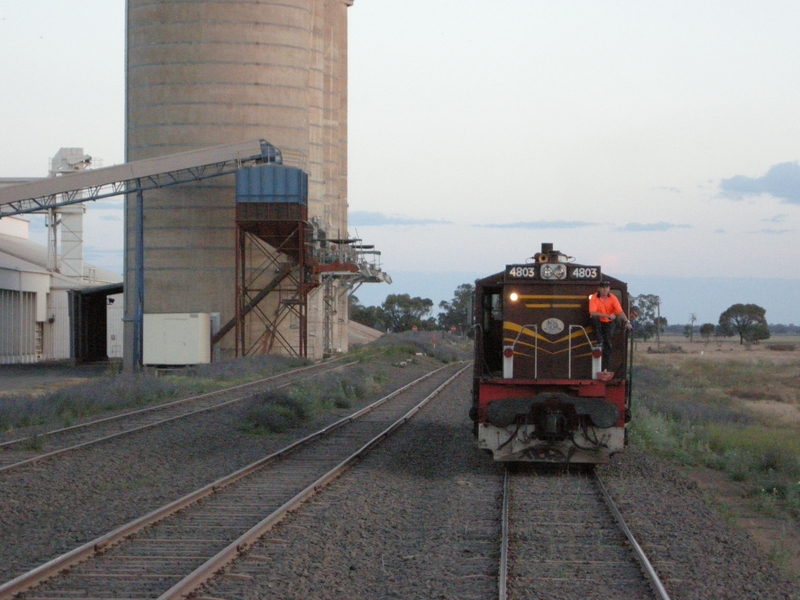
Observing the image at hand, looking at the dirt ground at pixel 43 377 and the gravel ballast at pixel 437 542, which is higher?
the gravel ballast at pixel 437 542

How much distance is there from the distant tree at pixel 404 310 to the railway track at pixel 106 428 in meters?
116

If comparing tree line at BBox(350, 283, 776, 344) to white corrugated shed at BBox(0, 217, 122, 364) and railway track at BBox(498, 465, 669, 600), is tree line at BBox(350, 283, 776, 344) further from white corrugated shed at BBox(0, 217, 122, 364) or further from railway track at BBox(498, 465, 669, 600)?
railway track at BBox(498, 465, 669, 600)

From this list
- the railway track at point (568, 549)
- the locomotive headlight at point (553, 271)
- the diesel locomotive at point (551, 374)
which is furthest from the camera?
the locomotive headlight at point (553, 271)

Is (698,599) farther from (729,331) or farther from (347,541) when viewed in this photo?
(729,331)

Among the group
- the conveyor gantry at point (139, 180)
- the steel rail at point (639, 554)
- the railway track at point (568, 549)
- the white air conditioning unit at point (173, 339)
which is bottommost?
the railway track at point (568, 549)

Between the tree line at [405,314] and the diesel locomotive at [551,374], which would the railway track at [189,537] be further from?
the tree line at [405,314]

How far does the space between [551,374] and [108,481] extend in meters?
6.70

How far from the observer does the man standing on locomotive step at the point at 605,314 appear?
45.3 feet

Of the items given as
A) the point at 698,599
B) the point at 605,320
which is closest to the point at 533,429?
the point at 605,320

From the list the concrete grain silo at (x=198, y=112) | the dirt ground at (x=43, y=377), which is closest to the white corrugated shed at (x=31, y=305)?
the dirt ground at (x=43, y=377)

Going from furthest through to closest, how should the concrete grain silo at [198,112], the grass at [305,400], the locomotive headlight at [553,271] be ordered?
1. the concrete grain silo at [198,112]
2. the grass at [305,400]
3. the locomotive headlight at [553,271]

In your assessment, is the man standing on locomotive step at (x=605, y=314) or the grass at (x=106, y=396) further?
the grass at (x=106, y=396)

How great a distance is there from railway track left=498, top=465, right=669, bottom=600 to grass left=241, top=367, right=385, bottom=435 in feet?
27.3

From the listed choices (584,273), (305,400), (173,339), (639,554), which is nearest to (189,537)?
(639,554)
